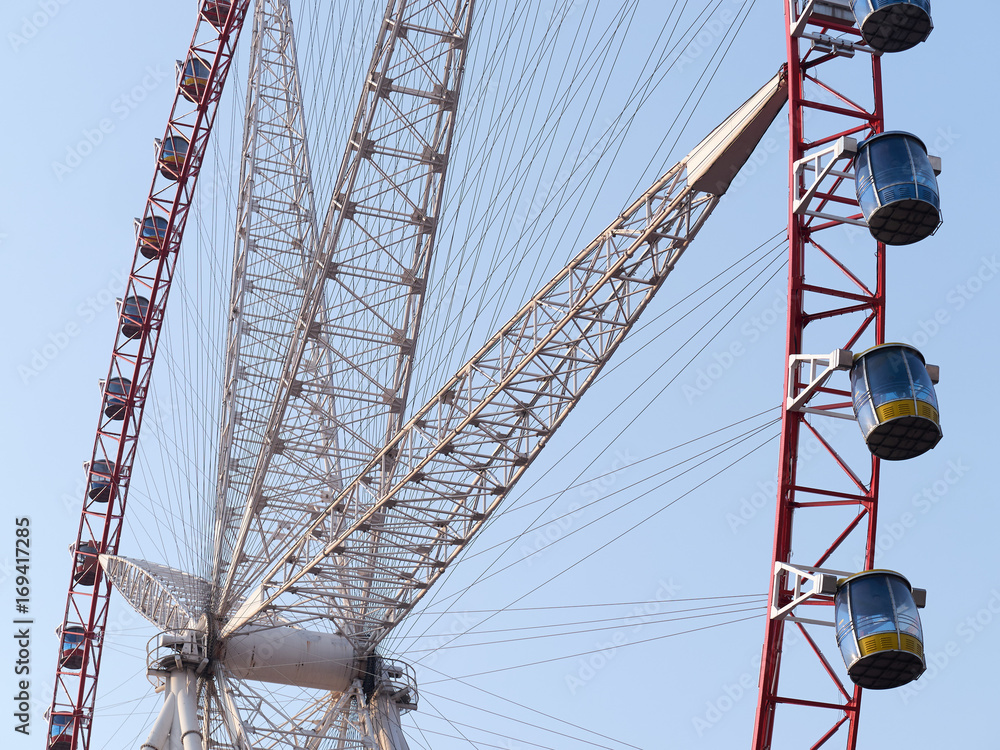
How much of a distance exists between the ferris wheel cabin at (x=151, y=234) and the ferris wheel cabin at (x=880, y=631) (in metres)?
34.9

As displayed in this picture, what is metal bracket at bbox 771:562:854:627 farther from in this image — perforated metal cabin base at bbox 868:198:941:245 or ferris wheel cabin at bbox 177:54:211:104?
ferris wheel cabin at bbox 177:54:211:104

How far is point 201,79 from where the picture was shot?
5284 cm

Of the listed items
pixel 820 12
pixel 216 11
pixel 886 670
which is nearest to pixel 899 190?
pixel 820 12

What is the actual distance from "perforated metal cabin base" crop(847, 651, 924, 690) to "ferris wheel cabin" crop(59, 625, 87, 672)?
3730cm

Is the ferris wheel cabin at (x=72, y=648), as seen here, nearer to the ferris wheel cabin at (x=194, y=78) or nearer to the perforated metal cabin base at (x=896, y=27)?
the ferris wheel cabin at (x=194, y=78)

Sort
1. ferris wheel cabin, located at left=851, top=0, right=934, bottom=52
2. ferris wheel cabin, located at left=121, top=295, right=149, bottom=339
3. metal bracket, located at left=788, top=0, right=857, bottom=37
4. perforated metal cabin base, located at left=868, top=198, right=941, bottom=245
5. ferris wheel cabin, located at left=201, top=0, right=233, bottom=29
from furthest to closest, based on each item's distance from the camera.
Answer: ferris wheel cabin, located at left=121, top=295, right=149, bottom=339 → ferris wheel cabin, located at left=201, top=0, right=233, bottom=29 → metal bracket, located at left=788, top=0, right=857, bottom=37 → ferris wheel cabin, located at left=851, top=0, right=934, bottom=52 → perforated metal cabin base, located at left=868, top=198, right=941, bottom=245

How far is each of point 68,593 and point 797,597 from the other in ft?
120

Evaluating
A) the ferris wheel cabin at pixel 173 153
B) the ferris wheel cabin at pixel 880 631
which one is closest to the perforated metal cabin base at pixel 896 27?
the ferris wheel cabin at pixel 880 631

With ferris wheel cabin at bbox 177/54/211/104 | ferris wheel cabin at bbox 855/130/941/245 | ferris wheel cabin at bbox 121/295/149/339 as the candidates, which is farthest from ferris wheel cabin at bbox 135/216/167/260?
ferris wheel cabin at bbox 855/130/941/245

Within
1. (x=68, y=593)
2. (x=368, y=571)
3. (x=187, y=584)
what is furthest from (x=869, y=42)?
(x=68, y=593)

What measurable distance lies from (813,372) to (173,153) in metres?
31.7

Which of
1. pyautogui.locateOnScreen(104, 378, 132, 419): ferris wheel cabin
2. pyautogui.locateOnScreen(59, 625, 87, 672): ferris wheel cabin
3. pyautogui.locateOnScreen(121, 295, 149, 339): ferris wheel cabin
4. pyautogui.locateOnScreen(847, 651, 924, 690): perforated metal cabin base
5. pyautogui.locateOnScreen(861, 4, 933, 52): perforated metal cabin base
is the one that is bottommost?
pyautogui.locateOnScreen(847, 651, 924, 690): perforated metal cabin base

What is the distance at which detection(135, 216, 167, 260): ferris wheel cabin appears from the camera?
181ft

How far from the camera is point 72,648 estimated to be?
56406mm
